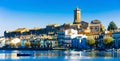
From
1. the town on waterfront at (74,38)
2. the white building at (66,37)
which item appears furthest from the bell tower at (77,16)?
the white building at (66,37)

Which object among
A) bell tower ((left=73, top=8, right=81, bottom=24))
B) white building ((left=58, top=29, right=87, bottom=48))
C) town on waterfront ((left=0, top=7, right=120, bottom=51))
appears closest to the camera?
town on waterfront ((left=0, top=7, right=120, bottom=51))

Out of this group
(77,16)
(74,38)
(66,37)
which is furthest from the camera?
(77,16)

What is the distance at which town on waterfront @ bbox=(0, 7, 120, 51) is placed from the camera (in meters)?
92.4

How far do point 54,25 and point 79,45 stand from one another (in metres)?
35.0

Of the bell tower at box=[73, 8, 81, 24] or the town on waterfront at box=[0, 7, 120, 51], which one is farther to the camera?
the bell tower at box=[73, 8, 81, 24]

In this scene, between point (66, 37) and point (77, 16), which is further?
point (77, 16)

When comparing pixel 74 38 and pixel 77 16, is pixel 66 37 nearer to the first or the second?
pixel 74 38

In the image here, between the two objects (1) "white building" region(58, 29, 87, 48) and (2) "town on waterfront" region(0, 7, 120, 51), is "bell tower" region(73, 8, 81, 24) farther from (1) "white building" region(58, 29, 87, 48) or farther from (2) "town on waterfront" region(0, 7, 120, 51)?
(1) "white building" region(58, 29, 87, 48)

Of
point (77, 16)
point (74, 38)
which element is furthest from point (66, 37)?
point (77, 16)

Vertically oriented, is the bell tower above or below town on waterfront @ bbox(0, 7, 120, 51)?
above

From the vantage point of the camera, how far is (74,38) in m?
107

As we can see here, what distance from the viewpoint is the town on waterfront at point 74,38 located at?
A: 303 feet

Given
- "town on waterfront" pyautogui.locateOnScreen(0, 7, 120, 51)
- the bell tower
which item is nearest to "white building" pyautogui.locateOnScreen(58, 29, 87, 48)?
"town on waterfront" pyautogui.locateOnScreen(0, 7, 120, 51)

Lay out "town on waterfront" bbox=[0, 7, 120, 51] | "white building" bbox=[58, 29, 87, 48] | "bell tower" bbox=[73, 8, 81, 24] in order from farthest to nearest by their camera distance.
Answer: "bell tower" bbox=[73, 8, 81, 24], "white building" bbox=[58, 29, 87, 48], "town on waterfront" bbox=[0, 7, 120, 51]
